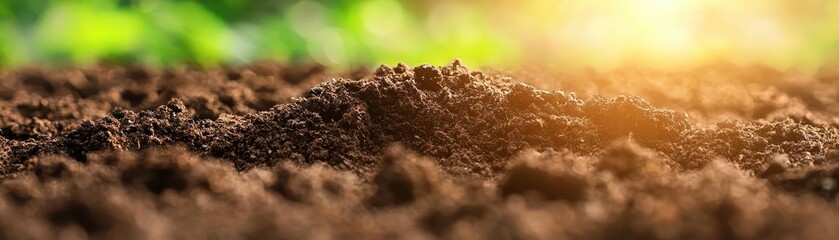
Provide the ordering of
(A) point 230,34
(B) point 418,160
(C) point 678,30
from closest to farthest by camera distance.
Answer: (B) point 418,160
(A) point 230,34
(C) point 678,30

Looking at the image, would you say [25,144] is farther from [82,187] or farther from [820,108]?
[820,108]

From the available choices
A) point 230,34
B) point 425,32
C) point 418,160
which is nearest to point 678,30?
point 425,32

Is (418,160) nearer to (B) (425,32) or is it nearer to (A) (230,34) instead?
(A) (230,34)

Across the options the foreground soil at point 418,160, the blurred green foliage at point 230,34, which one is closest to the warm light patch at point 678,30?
the blurred green foliage at point 230,34

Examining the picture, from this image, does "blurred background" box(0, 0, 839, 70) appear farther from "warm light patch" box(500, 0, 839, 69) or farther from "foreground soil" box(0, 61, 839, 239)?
"foreground soil" box(0, 61, 839, 239)

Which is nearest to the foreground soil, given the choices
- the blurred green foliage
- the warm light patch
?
the blurred green foliage

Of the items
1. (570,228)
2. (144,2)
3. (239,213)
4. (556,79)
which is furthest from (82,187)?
(144,2)
